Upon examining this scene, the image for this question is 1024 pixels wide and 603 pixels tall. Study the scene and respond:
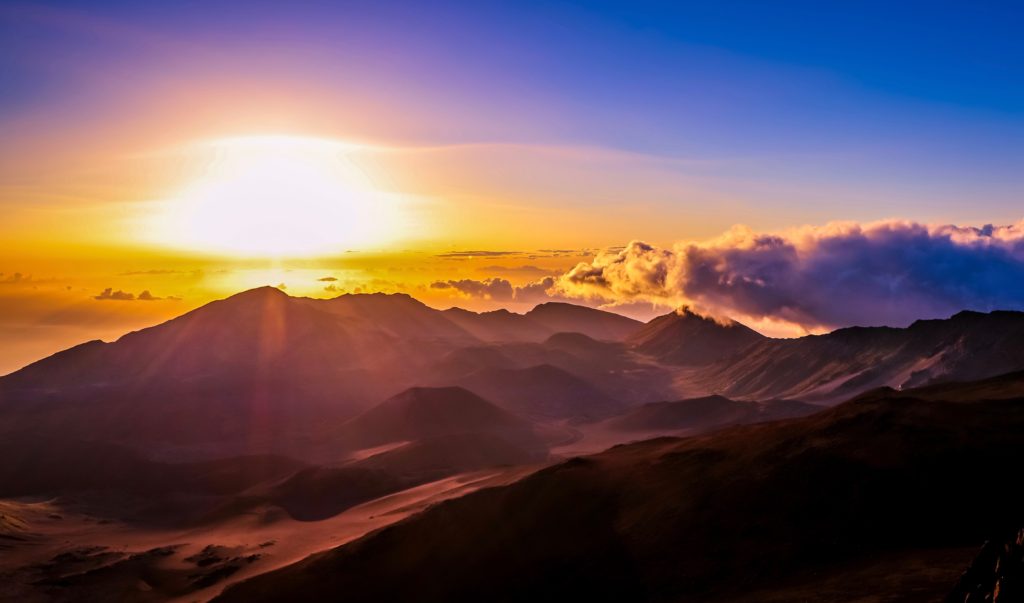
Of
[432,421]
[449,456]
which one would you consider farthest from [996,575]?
[432,421]

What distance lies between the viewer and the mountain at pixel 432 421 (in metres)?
171

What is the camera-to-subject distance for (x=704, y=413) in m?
191

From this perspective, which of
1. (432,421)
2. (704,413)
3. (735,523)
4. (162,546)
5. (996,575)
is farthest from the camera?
(704,413)

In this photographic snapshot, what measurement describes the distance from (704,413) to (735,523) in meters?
148

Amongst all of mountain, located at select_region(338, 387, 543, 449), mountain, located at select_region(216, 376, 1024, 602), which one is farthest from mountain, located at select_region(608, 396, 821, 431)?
mountain, located at select_region(216, 376, 1024, 602)

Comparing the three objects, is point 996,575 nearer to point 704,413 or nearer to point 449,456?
point 449,456

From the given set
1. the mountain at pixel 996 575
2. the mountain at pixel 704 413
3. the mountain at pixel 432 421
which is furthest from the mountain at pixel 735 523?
the mountain at pixel 704 413

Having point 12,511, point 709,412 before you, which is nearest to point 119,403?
point 12,511

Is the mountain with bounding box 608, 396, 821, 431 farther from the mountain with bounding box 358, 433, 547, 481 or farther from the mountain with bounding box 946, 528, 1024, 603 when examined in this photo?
the mountain with bounding box 946, 528, 1024, 603

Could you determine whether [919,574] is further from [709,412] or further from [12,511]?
[709,412]

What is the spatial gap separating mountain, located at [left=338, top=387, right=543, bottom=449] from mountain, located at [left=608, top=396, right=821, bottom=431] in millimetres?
31604

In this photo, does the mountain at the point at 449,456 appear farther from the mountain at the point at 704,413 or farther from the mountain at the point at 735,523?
the mountain at the point at 735,523

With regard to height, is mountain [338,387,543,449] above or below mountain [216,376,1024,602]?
below

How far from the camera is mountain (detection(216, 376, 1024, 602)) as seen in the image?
4247cm
